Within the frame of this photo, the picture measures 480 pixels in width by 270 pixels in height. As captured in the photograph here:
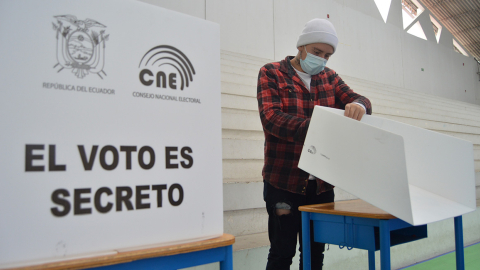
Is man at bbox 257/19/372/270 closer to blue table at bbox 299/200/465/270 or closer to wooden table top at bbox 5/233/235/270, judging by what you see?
blue table at bbox 299/200/465/270

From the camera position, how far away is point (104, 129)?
574 mm

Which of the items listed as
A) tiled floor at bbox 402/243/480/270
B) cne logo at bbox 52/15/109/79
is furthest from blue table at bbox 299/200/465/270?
tiled floor at bbox 402/243/480/270

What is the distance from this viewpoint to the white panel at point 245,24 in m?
4.33

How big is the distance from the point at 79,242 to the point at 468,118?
6.94 metres

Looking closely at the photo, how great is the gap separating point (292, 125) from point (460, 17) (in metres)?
10.1

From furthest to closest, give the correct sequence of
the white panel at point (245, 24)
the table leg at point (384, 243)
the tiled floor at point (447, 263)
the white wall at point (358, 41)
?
1. the white wall at point (358, 41)
2. the white panel at point (245, 24)
3. the tiled floor at point (447, 263)
4. the table leg at point (384, 243)

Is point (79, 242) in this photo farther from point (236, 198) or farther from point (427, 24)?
point (427, 24)

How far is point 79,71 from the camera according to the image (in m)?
0.56

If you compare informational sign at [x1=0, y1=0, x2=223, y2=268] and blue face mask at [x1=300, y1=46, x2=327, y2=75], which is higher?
blue face mask at [x1=300, y1=46, x2=327, y2=75]

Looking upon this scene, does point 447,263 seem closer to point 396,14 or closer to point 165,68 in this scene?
point 165,68

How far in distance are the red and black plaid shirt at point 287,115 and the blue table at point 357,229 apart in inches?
4.0

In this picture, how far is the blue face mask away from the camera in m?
1.19

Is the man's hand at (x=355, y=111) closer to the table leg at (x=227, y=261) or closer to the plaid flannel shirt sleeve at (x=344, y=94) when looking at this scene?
the plaid flannel shirt sleeve at (x=344, y=94)

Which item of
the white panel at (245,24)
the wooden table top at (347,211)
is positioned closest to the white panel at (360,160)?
the wooden table top at (347,211)
